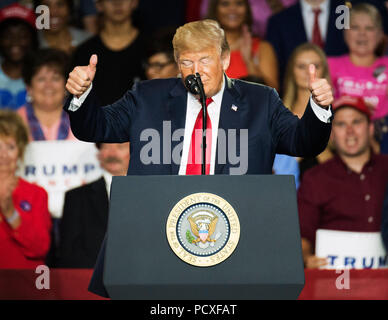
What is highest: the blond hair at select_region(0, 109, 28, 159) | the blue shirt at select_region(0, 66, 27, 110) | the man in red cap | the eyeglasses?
the eyeglasses

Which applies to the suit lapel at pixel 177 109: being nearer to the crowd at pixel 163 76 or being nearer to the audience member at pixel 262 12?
the crowd at pixel 163 76

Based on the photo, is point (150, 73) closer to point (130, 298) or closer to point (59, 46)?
point (59, 46)

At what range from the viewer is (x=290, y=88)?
4289mm

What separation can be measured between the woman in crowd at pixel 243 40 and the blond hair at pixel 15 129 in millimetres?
1290

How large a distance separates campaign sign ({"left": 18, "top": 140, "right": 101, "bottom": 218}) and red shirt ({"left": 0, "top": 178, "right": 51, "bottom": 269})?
23 centimetres

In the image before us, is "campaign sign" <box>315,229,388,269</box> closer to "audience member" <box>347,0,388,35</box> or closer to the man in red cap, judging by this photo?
the man in red cap

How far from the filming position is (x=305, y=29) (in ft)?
15.2

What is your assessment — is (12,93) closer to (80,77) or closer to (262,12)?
(262,12)

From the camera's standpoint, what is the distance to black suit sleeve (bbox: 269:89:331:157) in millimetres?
2195

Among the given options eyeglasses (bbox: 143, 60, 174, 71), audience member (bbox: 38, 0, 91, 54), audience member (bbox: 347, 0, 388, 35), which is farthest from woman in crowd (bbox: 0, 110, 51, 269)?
audience member (bbox: 347, 0, 388, 35)

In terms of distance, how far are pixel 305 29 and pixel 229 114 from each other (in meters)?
2.41

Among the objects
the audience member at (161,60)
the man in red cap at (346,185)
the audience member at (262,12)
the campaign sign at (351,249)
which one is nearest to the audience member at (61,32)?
the audience member at (161,60)
